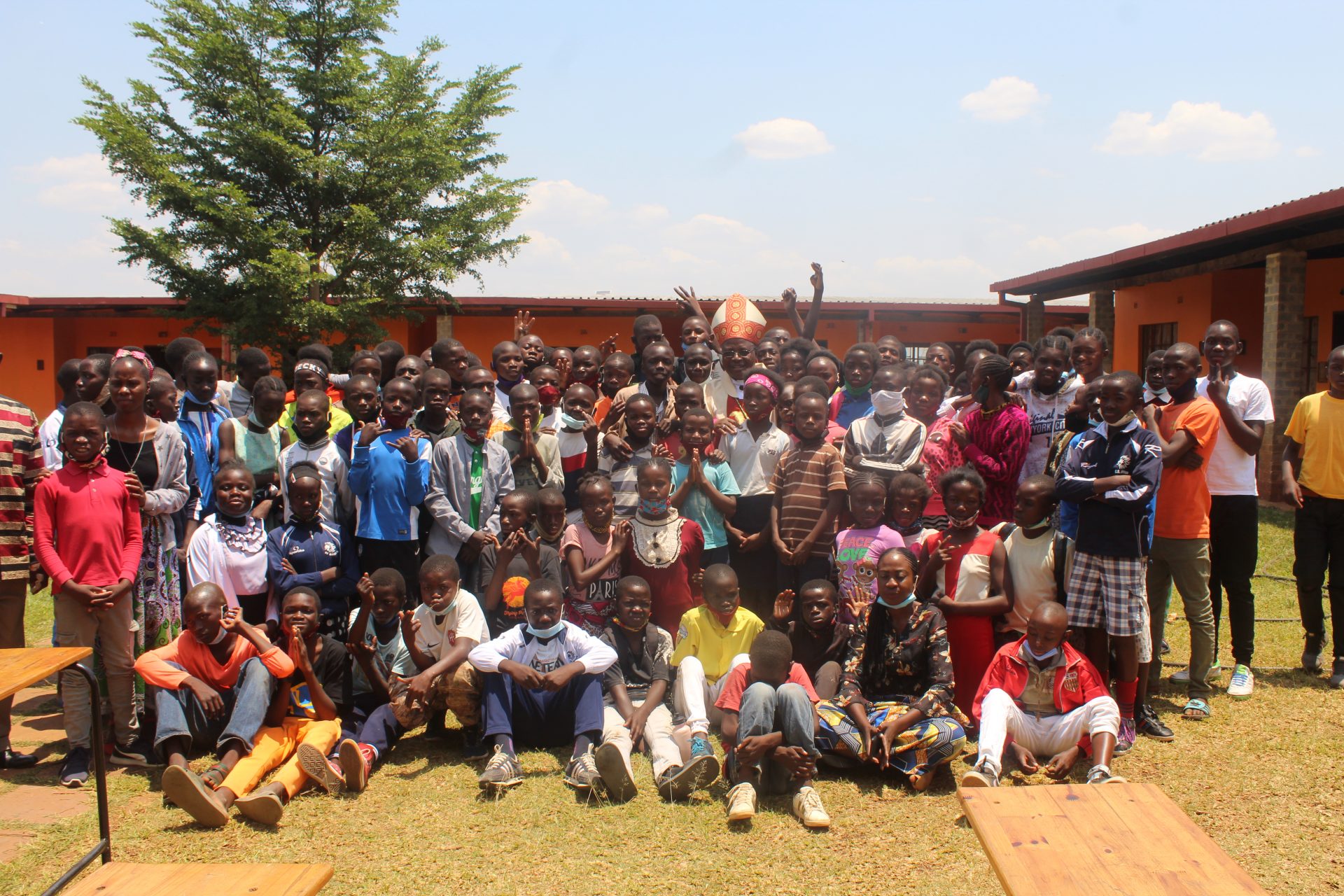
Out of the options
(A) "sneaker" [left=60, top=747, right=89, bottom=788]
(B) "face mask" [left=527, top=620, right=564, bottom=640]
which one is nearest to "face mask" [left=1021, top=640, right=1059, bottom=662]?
(B) "face mask" [left=527, top=620, right=564, bottom=640]

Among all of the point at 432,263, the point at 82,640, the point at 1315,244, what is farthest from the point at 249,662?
the point at 432,263

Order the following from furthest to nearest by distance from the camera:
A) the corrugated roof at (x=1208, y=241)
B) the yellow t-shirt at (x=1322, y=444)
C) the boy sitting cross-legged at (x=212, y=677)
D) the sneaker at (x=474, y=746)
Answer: the corrugated roof at (x=1208, y=241) < the yellow t-shirt at (x=1322, y=444) < the sneaker at (x=474, y=746) < the boy sitting cross-legged at (x=212, y=677)

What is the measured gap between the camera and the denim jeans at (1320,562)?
536 centimetres

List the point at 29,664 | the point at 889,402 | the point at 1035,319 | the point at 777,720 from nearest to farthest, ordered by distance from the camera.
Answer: the point at 29,664 → the point at 777,720 → the point at 889,402 → the point at 1035,319

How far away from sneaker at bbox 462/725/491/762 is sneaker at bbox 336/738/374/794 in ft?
1.78

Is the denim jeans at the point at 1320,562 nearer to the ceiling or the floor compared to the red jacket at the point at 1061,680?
nearer to the ceiling

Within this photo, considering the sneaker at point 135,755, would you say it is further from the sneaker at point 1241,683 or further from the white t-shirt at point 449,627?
the sneaker at point 1241,683

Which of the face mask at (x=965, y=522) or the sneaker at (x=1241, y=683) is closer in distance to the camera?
the face mask at (x=965, y=522)

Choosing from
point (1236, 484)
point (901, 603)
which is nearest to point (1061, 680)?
point (901, 603)

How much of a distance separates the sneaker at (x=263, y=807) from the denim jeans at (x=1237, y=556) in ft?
15.6

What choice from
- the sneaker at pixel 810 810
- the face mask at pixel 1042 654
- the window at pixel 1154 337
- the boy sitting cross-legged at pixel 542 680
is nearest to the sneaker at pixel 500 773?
the boy sitting cross-legged at pixel 542 680

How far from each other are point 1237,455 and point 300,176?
18833mm

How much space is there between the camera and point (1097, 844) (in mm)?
2609

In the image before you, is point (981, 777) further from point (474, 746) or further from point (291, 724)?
point (291, 724)
